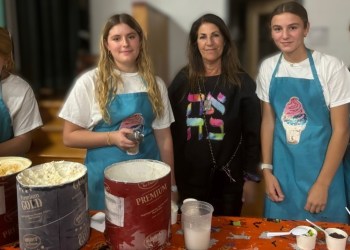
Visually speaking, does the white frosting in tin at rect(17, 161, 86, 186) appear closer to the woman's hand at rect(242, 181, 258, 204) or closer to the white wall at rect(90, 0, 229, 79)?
the woman's hand at rect(242, 181, 258, 204)

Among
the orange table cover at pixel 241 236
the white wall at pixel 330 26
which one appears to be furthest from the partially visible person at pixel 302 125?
the white wall at pixel 330 26

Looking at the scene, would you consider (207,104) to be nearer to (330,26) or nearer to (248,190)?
(248,190)

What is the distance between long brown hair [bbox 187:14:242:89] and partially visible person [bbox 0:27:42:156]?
2.33 ft

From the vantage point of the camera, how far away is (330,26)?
3127 millimetres

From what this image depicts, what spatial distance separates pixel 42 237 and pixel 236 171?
42.1 inches

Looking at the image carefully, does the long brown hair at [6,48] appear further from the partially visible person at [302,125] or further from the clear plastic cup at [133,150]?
the partially visible person at [302,125]

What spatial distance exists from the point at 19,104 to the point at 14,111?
0.11 feet

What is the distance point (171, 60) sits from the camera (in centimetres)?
337

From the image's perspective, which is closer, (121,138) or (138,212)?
(138,212)

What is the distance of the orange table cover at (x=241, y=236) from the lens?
1.04m

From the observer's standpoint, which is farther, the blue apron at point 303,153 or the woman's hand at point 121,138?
the blue apron at point 303,153

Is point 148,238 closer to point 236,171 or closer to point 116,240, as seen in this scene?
point 116,240

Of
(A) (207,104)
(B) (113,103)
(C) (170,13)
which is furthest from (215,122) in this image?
(C) (170,13)

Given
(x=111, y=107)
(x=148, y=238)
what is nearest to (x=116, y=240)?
(x=148, y=238)
